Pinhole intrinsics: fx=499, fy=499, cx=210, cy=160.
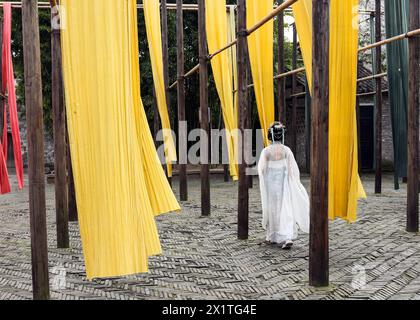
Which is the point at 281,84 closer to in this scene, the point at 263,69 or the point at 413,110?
the point at 263,69

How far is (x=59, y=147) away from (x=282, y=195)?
111 inches

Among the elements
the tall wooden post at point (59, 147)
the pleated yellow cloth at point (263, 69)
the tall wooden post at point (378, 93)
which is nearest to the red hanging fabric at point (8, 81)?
the tall wooden post at point (59, 147)

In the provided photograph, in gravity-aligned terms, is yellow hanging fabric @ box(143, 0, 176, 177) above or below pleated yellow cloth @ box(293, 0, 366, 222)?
above

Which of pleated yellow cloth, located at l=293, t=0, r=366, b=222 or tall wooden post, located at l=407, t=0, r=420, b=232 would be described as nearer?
pleated yellow cloth, located at l=293, t=0, r=366, b=222

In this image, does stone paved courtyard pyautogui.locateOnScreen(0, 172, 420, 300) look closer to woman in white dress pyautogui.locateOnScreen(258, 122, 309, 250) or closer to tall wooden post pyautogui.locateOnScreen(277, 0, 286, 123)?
woman in white dress pyautogui.locateOnScreen(258, 122, 309, 250)

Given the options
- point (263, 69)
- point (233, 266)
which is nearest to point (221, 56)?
point (263, 69)

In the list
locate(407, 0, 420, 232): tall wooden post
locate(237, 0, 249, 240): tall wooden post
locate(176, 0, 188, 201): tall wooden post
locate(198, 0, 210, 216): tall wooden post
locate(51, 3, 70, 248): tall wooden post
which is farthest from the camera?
locate(176, 0, 188, 201): tall wooden post

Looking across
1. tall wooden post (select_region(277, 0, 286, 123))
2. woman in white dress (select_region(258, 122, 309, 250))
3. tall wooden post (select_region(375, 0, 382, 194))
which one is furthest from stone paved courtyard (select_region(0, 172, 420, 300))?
tall wooden post (select_region(277, 0, 286, 123))

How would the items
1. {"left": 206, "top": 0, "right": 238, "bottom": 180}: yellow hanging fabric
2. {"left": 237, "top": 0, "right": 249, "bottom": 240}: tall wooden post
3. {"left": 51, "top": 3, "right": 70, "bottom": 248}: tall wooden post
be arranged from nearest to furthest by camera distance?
{"left": 51, "top": 3, "right": 70, "bottom": 248}: tall wooden post, {"left": 237, "top": 0, "right": 249, "bottom": 240}: tall wooden post, {"left": 206, "top": 0, "right": 238, "bottom": 180}: yellow hanging fabric

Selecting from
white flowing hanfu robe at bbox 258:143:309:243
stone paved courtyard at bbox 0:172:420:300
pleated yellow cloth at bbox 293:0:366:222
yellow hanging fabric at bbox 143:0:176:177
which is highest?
yellow hanging fabric at bbox 143:0:176:177

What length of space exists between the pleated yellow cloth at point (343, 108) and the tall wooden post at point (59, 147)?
323cm

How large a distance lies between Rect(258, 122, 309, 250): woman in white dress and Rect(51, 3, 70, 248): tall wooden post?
2490 mm

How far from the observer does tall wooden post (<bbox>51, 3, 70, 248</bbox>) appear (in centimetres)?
611
